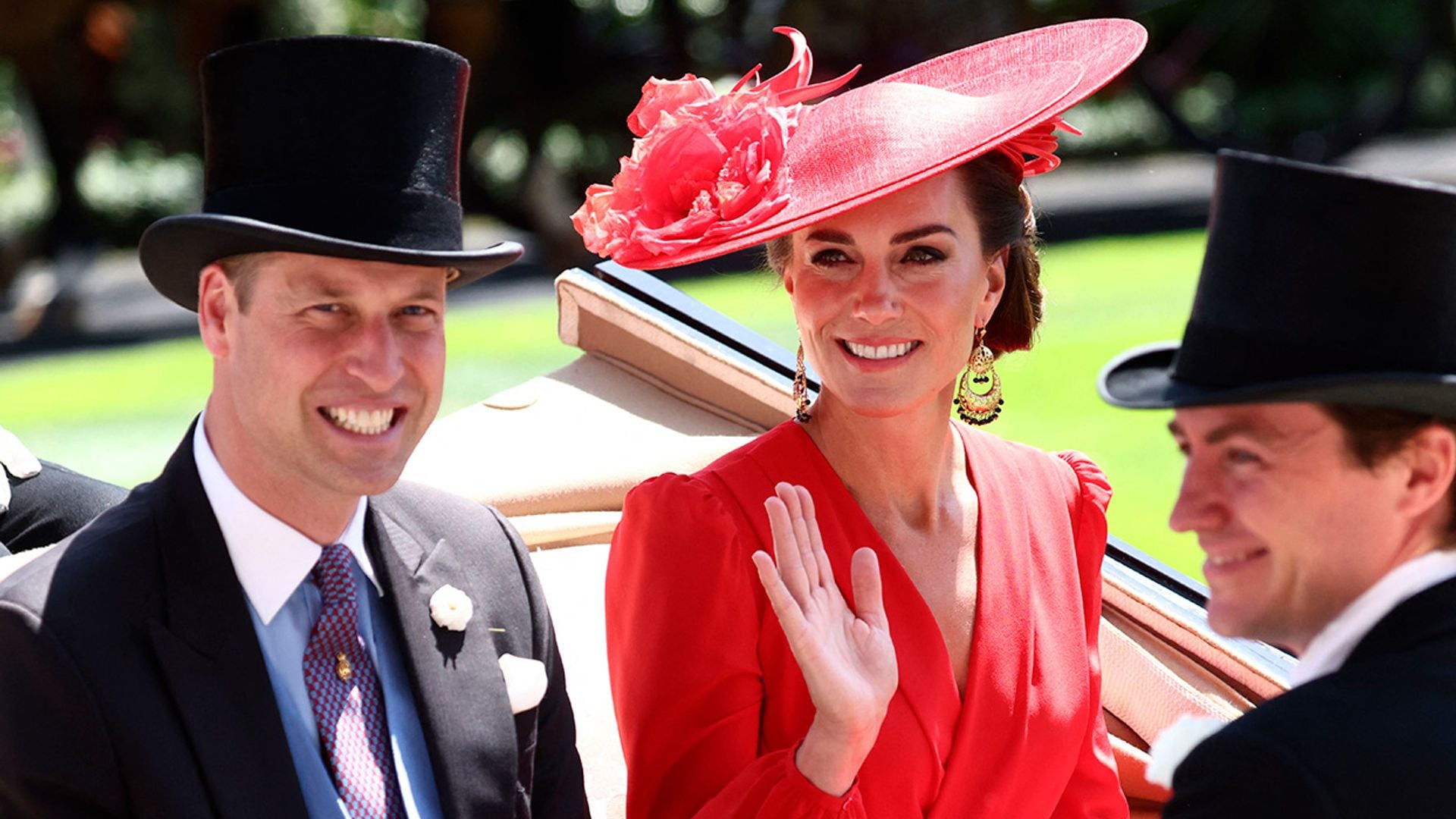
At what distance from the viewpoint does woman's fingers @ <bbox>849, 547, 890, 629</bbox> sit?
2.09m

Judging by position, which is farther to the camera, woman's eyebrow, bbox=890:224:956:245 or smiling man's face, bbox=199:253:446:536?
woman's eyebrow, bbox=890:224:956:245

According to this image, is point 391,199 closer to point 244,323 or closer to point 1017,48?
point 244,323

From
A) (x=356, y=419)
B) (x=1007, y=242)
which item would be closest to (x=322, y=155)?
(x=356, y=419)

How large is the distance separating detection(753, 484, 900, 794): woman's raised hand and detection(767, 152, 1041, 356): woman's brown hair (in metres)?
0.56

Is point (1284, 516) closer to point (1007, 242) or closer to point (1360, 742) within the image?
point (1360, 742)

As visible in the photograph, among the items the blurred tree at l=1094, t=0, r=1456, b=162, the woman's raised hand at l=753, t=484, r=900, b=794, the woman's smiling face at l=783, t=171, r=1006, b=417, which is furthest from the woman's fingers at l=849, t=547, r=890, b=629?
the blurred tree at l=1094, t=0, r=1456, b=162

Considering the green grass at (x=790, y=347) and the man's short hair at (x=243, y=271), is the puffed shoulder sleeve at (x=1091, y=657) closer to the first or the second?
the man's short hair at (x=243, y=271)

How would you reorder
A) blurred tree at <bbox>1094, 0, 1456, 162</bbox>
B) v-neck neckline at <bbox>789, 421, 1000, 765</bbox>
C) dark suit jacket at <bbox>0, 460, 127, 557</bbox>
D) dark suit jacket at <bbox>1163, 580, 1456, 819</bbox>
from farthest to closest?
blurred tree at <bbox>1094, 0, 1456, 162</bbox>
dark suit jacket at <bbox>0, 460, 127, 557</bbox>
v-neck neckline at <bbox>789, 421, 1000, 765</bbox>
dark suit jacket at <bbox>1163, 580, 1456, 819</bbox>

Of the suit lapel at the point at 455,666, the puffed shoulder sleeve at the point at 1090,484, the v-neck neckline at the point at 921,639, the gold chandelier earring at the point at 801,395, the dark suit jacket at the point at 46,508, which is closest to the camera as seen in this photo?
the suit lapel at the point at 455,666

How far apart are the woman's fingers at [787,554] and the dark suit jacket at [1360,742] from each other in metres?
0.60

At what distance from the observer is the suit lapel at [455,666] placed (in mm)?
2047

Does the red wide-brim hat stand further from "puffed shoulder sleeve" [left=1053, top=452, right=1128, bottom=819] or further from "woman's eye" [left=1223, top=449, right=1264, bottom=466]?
"woman's eye" [left=1223, top=449, right=1264, bottom=466]

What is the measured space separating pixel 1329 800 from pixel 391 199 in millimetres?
1225

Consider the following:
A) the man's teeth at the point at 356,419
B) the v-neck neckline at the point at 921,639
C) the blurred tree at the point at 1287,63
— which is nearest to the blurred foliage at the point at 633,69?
the blurred tree at the point at 1287,63
